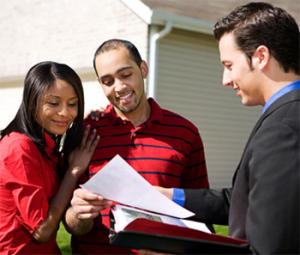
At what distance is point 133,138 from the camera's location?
9.77 ft

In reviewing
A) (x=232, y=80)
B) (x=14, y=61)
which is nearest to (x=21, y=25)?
(x=14, y=61)

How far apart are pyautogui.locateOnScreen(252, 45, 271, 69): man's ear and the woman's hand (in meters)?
1.28

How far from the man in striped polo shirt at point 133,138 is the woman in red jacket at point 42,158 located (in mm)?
139

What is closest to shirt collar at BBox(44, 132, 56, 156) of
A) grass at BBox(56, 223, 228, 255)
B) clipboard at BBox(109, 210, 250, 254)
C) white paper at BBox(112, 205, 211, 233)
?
white paper at BBox(112, 205, 211, 233)

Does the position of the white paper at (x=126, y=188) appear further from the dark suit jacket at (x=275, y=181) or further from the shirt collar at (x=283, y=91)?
the shirt collar at (x=283, y=91)

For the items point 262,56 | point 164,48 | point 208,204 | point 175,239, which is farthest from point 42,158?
point 164,48

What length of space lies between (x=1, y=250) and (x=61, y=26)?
386 inches

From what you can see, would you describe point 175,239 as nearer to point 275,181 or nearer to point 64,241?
point 275,181

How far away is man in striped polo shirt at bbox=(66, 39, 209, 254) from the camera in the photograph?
2.86 meters

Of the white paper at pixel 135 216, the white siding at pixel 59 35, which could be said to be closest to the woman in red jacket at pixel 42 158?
the white paper at pixel 135 216

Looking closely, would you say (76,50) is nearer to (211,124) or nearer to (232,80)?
(211,124)

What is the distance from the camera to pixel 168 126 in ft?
10.0

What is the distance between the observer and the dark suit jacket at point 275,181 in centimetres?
163

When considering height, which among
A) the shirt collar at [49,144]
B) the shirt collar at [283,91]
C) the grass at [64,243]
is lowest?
the grass at [64,243]
